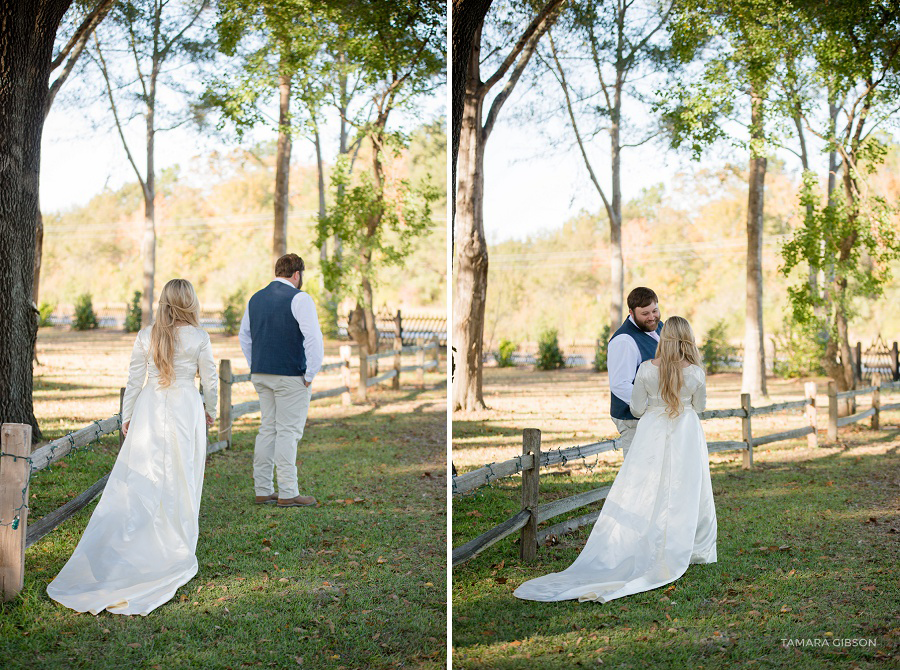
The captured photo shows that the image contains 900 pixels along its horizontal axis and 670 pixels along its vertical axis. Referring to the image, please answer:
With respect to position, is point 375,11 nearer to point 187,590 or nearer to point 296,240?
point 187,590

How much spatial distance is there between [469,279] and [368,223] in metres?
1.36

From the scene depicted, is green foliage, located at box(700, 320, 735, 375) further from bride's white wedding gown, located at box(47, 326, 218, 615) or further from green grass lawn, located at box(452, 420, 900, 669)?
bride's white wedding gown, located at box(47, 326, 218, 615)

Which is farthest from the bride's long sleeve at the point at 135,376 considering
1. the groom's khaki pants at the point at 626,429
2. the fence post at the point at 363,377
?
the fence post at the point at 363,377

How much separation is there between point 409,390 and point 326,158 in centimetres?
349

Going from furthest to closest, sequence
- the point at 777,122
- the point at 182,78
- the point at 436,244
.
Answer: the point at 436,244
the point at 777,122
the point at 182,78

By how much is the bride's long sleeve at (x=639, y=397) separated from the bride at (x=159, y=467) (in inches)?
75.5

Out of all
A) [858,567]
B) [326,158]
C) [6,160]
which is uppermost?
[326,158]

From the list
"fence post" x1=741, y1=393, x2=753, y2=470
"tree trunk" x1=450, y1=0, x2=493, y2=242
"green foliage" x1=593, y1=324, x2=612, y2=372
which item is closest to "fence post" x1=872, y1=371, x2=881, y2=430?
"fence post" x1=741, y1=393, x2=753, y2=470

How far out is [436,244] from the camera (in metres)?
11.2

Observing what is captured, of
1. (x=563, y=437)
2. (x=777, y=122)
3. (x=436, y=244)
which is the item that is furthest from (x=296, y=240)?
(x=777, y=122)

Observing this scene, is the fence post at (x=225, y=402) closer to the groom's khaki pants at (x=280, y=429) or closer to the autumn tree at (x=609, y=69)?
the groom's khaki pants at (x=280, y=429)

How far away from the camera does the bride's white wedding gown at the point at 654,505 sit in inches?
132

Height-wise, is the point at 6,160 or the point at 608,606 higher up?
the point at 6,160

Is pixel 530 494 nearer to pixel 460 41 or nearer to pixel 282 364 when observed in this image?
pixel 282 364
